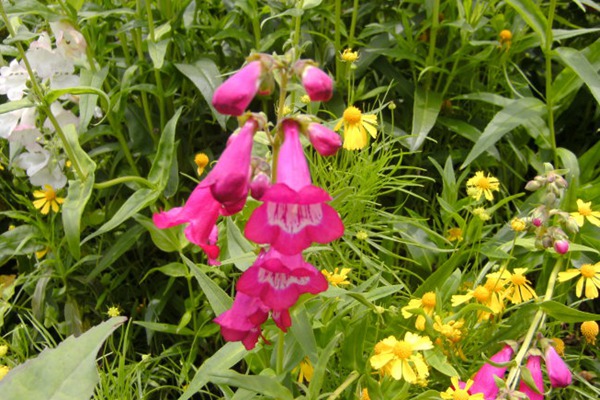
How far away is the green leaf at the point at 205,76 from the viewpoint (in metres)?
1.92

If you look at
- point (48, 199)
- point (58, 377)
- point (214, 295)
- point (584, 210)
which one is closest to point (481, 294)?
point (584, 210)

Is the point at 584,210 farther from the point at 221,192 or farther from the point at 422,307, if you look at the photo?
the point at 221,192

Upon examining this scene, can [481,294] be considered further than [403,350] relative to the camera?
Yes

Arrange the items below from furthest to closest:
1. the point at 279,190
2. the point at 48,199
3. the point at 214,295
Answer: the point at 48,199 < the point at 214,295 < the point at 279,190

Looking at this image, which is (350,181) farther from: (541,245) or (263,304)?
(263,304)

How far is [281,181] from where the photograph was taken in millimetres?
935

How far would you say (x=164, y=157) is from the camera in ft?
5.84

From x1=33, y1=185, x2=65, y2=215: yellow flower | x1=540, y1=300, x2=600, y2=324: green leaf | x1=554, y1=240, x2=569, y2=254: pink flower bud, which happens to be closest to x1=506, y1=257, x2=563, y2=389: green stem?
x1=540, y1=300, x2=600, y2=324: green leaf

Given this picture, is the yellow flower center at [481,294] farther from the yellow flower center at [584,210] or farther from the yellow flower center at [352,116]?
the yellow flower center at [352,116]

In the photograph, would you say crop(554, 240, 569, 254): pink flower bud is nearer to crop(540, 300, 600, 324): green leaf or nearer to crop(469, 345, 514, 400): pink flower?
crop(540, 300, 600, 324): green leaf

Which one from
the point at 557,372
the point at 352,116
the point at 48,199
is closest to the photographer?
the point at 557,372

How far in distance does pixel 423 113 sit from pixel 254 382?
1.22 metres

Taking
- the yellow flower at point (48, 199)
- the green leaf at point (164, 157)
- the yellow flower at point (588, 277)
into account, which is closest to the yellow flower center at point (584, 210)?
the yellow flower at point (588, 277)

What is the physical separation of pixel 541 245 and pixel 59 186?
4.76 ft
